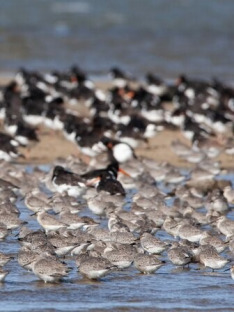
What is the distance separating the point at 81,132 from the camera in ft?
64.3

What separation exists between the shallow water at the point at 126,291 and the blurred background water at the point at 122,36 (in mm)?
20878

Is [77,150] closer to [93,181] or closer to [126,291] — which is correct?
[93,181]

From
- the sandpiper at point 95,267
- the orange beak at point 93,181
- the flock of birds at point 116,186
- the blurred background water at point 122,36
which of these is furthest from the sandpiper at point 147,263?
the blurred background water at point 122,36

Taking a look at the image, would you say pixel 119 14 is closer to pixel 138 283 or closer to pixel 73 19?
pixel 73 19

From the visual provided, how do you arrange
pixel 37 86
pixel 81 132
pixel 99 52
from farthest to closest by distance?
pixel 99 52 < pixel 37 86 < pixel 81 132

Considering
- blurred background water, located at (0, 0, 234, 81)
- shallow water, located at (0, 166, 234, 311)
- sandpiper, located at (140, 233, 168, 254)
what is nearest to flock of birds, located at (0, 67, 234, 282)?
sandpiper, located at (140, 233, 168, 254)

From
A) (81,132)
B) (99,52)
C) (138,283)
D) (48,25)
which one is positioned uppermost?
(48,25)

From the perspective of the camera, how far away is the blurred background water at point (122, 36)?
110ft

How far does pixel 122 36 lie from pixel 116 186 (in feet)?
80.2

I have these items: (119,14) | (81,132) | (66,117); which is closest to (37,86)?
(66,117)

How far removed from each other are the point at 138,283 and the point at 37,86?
55.9ft

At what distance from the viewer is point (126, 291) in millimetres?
10211

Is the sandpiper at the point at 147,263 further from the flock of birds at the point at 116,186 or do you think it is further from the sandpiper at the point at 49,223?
the sandpiper at the point at 49,223

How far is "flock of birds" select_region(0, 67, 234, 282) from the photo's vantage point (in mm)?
11141
